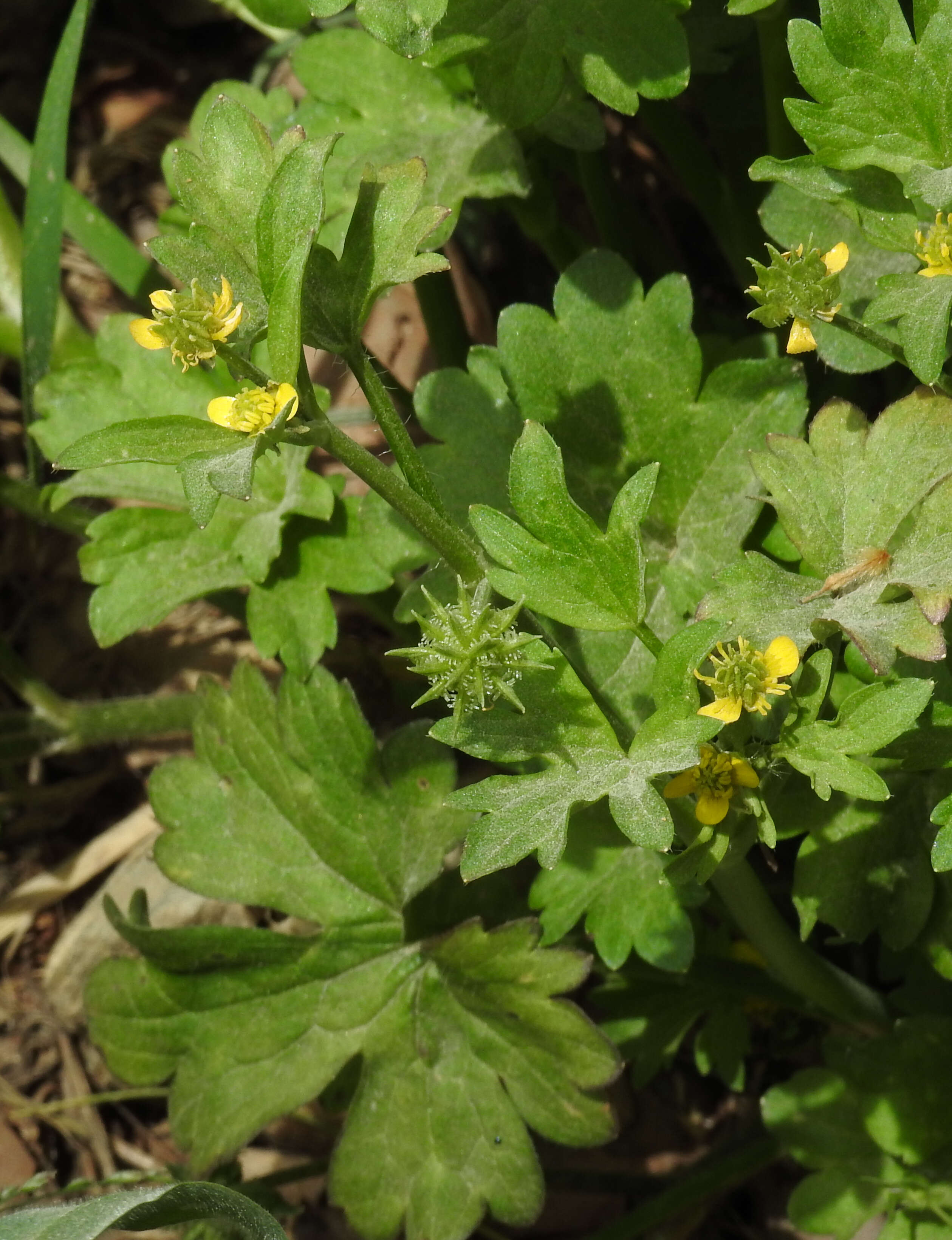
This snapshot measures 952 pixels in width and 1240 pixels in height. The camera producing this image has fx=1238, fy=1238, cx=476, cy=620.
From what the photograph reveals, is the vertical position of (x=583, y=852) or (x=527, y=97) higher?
(x=527, y=97)

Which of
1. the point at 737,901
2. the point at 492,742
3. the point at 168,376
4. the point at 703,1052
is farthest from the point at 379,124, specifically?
the point at 703,1052

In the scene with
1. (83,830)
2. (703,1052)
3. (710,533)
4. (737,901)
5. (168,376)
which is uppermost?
(168,376)

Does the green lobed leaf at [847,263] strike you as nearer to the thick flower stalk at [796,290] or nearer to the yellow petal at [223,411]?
the thick flower stalk at [796,290]

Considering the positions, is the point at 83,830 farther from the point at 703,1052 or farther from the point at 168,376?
the point at 703,1052

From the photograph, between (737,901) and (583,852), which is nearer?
(737,901)

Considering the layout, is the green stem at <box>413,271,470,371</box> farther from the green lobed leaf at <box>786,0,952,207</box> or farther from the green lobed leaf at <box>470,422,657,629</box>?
the green lobed leaf at <box>470,422,657,629</box>

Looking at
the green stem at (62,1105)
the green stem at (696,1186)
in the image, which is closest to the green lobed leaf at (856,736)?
the green stem at (696,1186)
